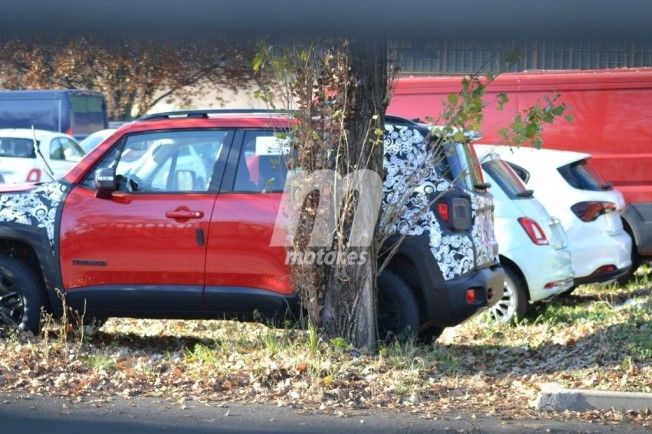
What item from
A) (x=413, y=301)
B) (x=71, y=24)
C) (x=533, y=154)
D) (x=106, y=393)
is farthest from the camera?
(x=533, y=154)

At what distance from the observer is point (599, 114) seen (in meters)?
12.1

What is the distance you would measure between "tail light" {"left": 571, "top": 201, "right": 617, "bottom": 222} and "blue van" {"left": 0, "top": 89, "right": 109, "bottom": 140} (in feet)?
58.0

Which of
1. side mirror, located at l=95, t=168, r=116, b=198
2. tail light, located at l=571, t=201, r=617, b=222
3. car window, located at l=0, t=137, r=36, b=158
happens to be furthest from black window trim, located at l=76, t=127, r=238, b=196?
car window, located at l=0, t=137, r=36, b=158

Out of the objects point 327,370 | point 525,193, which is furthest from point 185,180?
point 525,193

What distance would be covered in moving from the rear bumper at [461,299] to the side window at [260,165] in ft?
4.34

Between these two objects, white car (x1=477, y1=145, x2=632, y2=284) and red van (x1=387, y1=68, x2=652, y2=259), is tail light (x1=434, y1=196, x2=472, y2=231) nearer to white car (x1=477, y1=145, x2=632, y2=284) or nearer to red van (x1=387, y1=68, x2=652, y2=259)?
white car (x1=477, y1=145, x2=632, y2=284)

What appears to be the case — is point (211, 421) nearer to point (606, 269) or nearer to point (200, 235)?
point (200, 235)

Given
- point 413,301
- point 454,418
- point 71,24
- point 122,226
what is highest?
point 71,24

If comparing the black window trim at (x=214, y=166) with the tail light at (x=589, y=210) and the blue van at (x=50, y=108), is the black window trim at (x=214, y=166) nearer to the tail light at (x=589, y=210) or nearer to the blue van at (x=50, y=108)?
the tail light at (x=589, y=210)

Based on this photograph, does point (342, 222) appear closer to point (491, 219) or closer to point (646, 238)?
point (491, 219)

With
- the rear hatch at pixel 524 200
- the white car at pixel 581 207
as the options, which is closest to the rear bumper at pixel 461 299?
the rear hatch at pixel 524 200

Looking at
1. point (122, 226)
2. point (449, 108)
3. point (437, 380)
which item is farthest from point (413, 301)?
point (122, 226)

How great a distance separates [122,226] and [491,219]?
2.65 metres

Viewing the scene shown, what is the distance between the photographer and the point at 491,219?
758 centimetres
